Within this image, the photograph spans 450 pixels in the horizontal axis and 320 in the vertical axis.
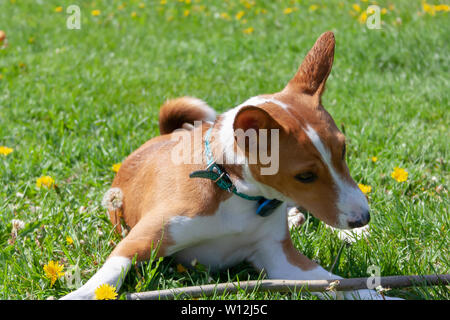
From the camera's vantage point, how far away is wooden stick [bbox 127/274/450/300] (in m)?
2.42

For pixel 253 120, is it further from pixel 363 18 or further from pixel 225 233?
pixel 363 18

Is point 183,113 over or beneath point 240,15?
beneath

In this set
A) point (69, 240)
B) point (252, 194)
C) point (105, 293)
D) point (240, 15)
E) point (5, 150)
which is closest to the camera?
point (105, 293)

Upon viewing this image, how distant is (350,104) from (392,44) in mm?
1338

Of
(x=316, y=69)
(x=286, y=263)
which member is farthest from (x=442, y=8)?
(x=286, y=263)

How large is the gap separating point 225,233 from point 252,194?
24 cm

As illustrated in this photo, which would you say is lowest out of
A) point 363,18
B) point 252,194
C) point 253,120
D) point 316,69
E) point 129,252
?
point 129,252

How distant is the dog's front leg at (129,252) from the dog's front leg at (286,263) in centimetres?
51

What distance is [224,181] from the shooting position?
2.48 meters

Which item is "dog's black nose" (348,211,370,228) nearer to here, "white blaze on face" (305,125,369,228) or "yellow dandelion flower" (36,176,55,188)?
"white blaze on face" (305,125,369,228)

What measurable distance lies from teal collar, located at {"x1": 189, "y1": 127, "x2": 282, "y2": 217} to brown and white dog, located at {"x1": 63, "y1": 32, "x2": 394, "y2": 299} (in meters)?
0.02

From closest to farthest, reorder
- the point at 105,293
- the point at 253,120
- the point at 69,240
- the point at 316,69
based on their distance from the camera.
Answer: the point at 253,120
the point at 105,293
the point at 316,69
the point at 69,240

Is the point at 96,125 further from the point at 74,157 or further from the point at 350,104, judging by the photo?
the point at 350,104

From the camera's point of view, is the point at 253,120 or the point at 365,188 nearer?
the point at 253,120
